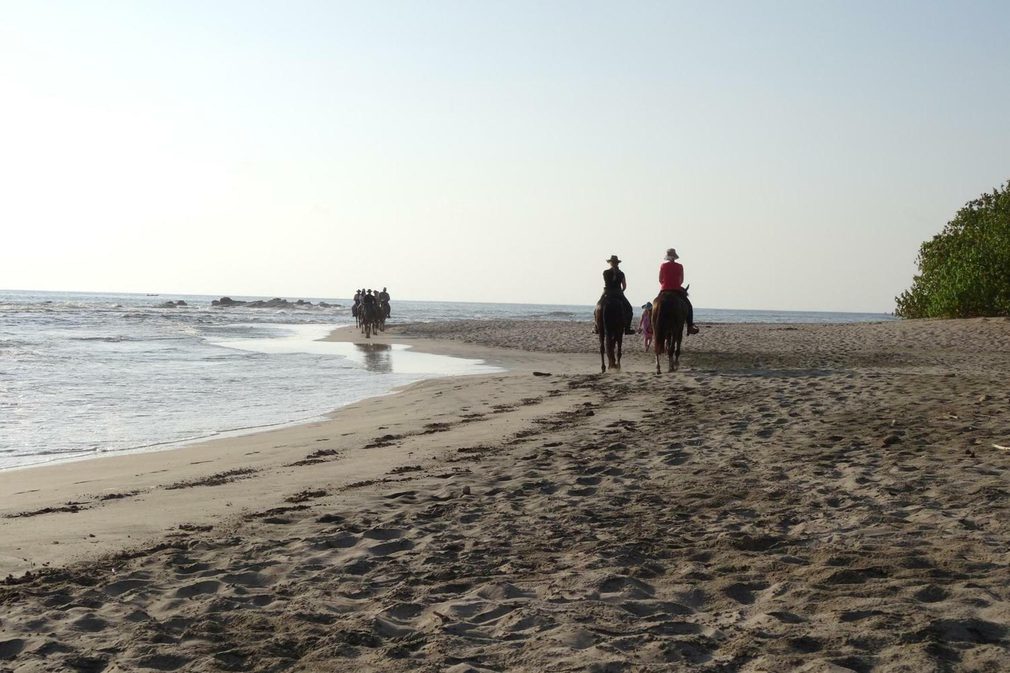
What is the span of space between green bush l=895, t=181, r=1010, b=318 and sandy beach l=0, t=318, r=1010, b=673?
26175 mm

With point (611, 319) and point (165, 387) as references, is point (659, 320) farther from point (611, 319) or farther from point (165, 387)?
point (165, 387)

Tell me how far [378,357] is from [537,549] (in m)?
21.3

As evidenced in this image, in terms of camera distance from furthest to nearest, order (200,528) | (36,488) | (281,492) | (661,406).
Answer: (661,406) < (36,488) < (281,492) < (200,528)

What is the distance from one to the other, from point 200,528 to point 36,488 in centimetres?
274


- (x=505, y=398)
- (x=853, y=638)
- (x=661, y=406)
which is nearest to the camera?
(x=853, y=638)

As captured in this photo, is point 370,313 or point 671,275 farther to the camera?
point 370,313

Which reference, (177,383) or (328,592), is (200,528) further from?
(177,383)

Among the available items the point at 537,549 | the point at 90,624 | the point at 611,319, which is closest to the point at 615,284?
the point at 611,319

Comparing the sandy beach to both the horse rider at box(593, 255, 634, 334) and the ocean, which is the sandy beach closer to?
the ocean

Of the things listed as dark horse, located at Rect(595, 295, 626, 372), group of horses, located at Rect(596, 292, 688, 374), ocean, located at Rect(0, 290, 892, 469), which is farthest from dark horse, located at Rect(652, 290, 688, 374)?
ocean, located at Rect(0, 290, 892, 469)

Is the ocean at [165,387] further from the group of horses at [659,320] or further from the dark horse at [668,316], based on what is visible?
the dark horse at [668,316]

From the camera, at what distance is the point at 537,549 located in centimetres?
518

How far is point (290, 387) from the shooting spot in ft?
55.9

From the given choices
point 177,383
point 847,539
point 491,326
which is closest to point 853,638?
point 847,539
